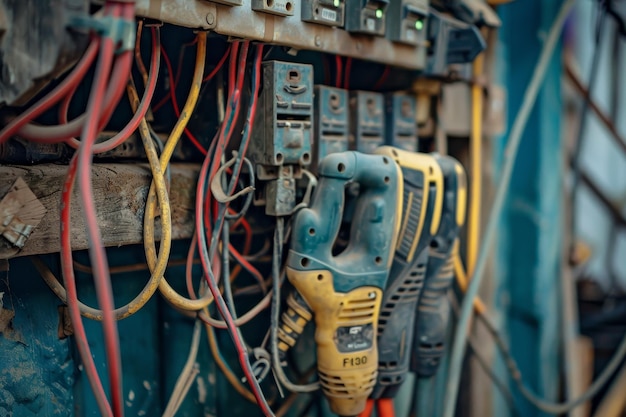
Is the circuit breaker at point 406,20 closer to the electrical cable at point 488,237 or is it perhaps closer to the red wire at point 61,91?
the electrical cable at point 488,237

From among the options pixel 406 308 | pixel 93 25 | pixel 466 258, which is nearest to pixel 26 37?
pixel 93 25

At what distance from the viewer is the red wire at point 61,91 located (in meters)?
0.79

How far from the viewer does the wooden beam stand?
3.11 feet

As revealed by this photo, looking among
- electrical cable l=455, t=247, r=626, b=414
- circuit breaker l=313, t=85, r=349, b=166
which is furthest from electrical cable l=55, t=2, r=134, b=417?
electrical cable l=455, t=247, r=626, b=414

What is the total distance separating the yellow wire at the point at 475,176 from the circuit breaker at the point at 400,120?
263 mm

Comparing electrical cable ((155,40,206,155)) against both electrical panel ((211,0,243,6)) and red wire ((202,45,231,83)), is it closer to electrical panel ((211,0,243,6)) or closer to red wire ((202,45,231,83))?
red wire ((202,45,231,83))

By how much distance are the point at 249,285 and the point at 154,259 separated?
36 centimetres

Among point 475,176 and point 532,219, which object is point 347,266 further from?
point 532,219

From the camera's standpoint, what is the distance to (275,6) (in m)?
1.07

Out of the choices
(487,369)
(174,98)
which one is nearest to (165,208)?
(174,98)

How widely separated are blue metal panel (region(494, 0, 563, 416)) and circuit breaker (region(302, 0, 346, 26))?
2.50ft

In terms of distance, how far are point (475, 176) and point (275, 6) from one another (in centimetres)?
79

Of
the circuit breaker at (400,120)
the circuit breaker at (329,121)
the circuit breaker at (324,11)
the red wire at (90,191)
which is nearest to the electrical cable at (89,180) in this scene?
the red wire at (90,191)

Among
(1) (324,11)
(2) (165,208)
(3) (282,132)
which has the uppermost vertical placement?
(1) (324,11)
